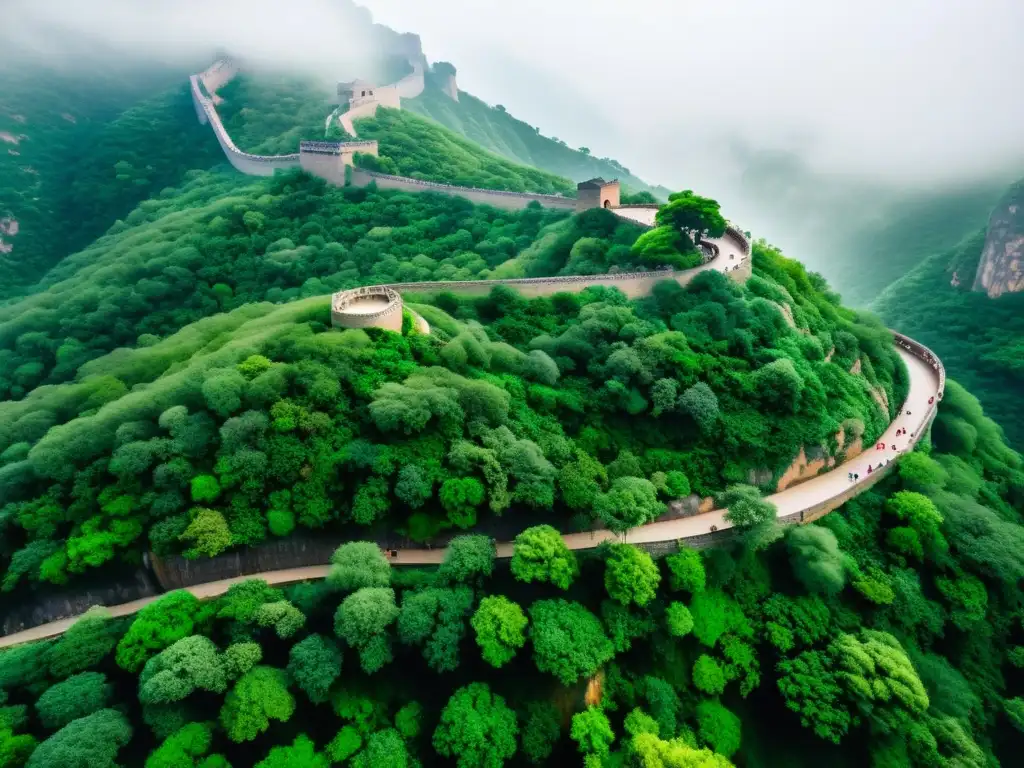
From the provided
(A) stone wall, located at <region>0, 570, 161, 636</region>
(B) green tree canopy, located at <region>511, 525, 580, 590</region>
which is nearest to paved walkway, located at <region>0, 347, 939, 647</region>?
(A) stone wall, located at <region>0, 570, 161, 636</region>

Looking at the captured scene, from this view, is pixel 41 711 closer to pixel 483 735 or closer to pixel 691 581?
pixel 483 735

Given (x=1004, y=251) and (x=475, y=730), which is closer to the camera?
(x=475, y=730)

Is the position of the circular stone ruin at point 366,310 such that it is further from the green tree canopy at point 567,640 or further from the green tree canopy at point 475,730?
the green tree canopy at point 475,730

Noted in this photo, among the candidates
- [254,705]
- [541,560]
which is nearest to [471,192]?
[541,560]

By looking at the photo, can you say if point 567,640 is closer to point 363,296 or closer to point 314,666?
point 314,666

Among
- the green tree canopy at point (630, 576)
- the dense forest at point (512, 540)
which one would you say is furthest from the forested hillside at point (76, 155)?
the green tree canopy at point (630, 576)
